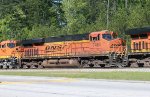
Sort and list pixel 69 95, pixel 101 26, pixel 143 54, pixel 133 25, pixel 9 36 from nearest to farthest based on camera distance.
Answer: pixel 69 95 < pixel 143 54 < pixel 133 25 < pixel 101 26 < pixel 9 36

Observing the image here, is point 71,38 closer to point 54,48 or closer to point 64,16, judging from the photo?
point 54,48

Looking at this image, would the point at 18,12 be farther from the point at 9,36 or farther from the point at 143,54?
the point at 143,54

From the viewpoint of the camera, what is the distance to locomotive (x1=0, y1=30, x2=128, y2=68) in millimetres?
38062

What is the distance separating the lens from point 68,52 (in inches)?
1660

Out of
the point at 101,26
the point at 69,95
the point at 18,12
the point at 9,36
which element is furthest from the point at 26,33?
the point at 69,95

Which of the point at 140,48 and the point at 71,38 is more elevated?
the point at 71,38

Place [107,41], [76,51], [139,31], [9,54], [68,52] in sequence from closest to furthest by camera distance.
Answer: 1. [139,31]
2. [107,41]
3. [76,51]
4. [68,52]
5. [9,54]

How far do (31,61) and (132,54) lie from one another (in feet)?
48.9

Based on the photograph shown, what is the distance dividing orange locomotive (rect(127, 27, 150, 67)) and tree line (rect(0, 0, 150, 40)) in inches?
397

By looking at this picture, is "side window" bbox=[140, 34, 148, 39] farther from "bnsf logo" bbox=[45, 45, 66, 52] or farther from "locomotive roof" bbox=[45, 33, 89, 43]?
"bnsf logo" bbox=[45, 45, 66, 52]

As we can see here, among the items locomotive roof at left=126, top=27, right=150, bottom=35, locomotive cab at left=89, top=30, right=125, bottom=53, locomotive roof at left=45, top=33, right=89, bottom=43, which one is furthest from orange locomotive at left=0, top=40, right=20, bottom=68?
locomotive roof at left=126, top=27, right=150, bottom=35

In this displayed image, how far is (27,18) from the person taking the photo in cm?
9044

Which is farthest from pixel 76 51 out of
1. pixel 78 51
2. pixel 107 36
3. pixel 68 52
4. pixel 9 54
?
pixel 9 54

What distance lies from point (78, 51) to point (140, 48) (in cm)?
756
